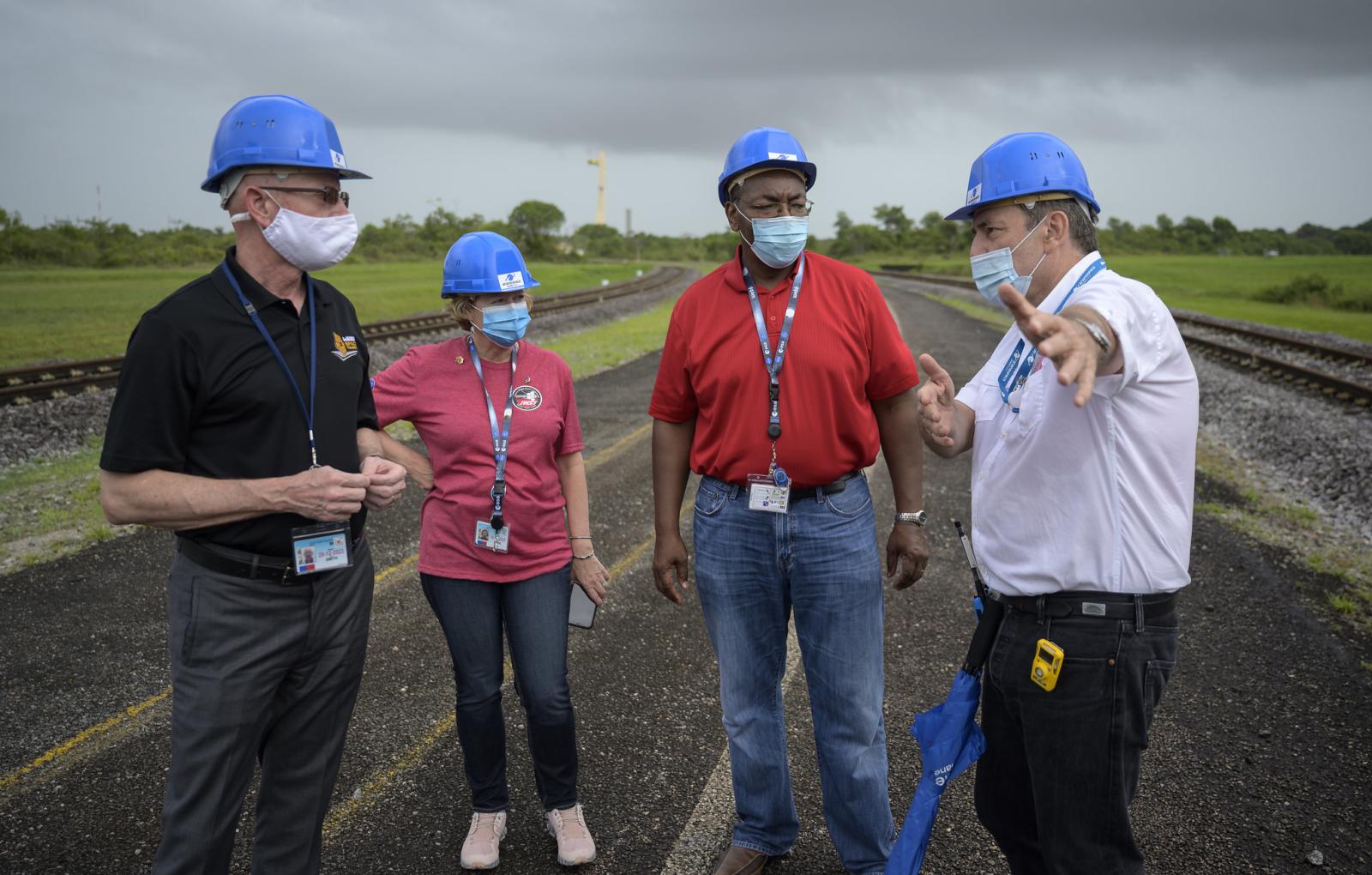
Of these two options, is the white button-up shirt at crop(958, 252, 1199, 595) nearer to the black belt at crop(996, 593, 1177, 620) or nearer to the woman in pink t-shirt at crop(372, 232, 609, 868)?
the black belt at crop(996, 593, 1177, 620)

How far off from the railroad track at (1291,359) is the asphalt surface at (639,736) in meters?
8.89

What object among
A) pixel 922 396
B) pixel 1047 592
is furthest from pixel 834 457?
pixel 1047 592

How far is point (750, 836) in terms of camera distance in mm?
3426

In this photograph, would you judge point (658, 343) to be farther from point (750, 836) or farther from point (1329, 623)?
point (750, 836)

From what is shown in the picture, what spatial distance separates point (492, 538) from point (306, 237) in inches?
50.6

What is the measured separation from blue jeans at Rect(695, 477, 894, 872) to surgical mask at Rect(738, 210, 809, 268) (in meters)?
0.83

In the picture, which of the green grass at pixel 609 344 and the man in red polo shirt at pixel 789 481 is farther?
the green grass at pixel 609 344

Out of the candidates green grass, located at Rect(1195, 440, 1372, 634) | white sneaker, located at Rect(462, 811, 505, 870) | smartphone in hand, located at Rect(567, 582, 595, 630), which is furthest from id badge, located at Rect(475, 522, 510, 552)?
green grass, located at Rect(1195, 440, 1372, 634)

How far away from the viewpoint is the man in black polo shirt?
243cm

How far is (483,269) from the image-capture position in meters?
3.56

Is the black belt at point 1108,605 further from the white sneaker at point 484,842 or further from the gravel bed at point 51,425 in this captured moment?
the gravel bed at point 51,425

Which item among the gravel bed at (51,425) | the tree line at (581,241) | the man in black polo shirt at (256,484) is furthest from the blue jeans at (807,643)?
the tree line at (581,241)

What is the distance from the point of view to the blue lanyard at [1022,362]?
2.47 metres

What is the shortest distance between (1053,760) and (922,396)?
1088 millimetres
